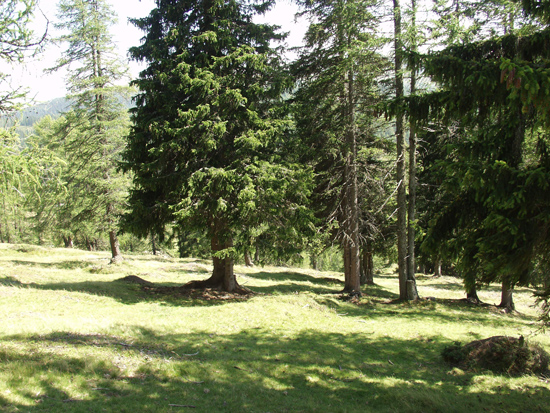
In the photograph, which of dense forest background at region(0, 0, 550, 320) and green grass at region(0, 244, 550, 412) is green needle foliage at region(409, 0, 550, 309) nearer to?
dense forest background at region(0, 0, 550, 320)

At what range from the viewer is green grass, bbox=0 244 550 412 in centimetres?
544

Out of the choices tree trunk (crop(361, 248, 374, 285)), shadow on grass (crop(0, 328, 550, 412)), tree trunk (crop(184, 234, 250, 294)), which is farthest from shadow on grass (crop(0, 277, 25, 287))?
tree trunk (crop(361, 248, 374, 285))

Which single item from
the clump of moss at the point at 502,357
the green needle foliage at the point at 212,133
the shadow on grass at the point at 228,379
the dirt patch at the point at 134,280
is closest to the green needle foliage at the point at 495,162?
the shadow on grass at the point at 228,379

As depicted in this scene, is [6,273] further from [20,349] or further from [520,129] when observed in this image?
[520,129]

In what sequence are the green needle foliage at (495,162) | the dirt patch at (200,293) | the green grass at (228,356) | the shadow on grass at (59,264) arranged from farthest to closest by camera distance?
the shadow on grass at (59,264) → the dirt patch at (200,293) → the green grass at (228,356) → the green needle foliage at (495,162)

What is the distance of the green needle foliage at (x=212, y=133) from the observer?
12797mm

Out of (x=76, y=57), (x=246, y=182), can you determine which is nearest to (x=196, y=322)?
(x=246, y=182)

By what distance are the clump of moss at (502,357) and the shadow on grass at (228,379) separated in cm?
40

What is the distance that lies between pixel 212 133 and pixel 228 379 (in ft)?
29.3

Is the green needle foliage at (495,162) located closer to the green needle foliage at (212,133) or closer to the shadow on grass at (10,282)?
the green needle foliage at (212,133)

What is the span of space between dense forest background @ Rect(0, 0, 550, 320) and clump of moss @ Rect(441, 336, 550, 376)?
6.33 feet

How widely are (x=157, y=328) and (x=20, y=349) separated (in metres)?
3.64

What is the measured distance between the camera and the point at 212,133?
43.1 feet

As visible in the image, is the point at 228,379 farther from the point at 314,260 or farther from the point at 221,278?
the point at 314,260
